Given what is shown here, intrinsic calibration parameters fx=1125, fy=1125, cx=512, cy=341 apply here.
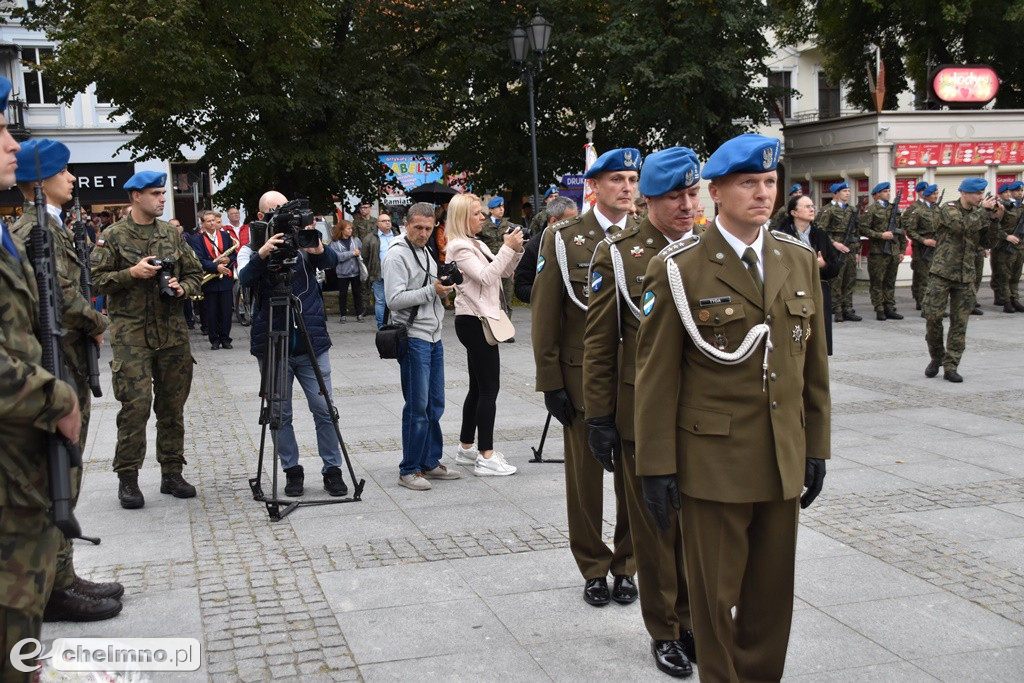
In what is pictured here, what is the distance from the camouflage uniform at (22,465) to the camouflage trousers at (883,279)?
16.9 m

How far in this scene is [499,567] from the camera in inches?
238

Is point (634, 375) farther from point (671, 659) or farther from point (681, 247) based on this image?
point (671, 659)

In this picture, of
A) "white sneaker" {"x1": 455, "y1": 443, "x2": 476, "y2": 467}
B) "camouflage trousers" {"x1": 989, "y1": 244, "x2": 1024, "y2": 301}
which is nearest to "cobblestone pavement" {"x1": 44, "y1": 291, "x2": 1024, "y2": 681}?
"white sneaker" {"x1": 455, "y1": 443, "x2": 476, "y2": 467}

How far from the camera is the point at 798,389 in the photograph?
393cm

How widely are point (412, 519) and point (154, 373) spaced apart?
82.8 inches

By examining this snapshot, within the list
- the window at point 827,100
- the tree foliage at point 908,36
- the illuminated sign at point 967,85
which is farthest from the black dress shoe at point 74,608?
the window at point 827,100

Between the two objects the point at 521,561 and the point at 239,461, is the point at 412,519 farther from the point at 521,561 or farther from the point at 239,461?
the point at 239,461

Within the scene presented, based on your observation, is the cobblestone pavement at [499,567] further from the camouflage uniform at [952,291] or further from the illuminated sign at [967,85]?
the illuminated sign at [967,85]

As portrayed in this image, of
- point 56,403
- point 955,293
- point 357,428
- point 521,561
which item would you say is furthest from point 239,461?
point 955,293

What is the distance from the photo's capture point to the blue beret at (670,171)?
4.58 metres

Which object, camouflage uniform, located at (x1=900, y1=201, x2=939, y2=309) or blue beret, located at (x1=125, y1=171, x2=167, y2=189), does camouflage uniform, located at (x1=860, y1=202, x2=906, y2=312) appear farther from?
blue beret, located at (x1=125, y1=171, x2=167, y2=189)

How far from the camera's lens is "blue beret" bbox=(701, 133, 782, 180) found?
12.4 ft

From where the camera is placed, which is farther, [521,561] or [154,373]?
[154,373]

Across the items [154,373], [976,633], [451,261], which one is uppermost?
[451,261]
